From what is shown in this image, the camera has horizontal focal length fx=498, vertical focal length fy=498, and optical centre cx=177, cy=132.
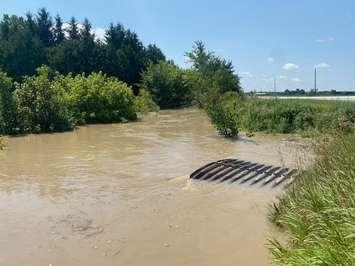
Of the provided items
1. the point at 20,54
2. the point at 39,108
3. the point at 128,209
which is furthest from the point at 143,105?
the point at 128,209

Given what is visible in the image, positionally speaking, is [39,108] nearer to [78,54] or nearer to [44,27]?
[78,54]

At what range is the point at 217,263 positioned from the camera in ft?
22.7

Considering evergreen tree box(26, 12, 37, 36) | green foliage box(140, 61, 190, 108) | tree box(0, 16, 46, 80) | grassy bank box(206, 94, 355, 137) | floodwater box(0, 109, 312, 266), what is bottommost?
floodwater box(0, 109, 312, 266)

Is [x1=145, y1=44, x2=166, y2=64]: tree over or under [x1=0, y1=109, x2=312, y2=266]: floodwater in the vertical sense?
over

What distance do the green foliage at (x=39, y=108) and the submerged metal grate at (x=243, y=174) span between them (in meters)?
15.4

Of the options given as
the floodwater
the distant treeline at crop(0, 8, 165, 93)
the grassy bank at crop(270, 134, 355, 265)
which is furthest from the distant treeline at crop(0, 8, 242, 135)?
the grassy bank at crop(270, 134, 355, 265)

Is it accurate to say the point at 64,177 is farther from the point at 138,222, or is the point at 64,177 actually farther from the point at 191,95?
the point at 191,95

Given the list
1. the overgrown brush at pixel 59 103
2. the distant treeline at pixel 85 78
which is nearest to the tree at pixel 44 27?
the distant treeline at pixel 85 78

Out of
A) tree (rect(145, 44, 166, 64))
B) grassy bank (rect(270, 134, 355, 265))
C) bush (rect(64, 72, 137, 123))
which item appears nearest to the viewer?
grassy bank (rect(270, 134, 355, 265))

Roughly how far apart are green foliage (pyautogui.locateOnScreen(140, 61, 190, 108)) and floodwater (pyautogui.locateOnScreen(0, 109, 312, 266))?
110ft

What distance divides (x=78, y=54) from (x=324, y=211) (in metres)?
56.5

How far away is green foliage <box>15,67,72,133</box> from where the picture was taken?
26.9 m

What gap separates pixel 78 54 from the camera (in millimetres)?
59125

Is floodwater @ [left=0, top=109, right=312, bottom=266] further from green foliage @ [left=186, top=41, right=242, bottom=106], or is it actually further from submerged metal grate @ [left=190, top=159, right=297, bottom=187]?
green foliage @ [left=186, top=41, right=242, bottom=106]
